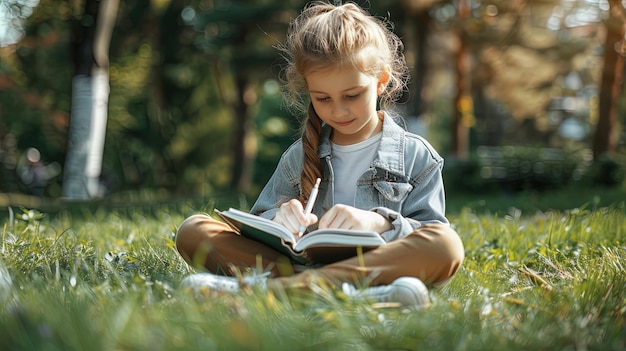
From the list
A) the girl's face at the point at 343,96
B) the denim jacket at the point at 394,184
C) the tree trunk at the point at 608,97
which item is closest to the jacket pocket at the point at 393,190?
the denim jacket at the point at 394,184

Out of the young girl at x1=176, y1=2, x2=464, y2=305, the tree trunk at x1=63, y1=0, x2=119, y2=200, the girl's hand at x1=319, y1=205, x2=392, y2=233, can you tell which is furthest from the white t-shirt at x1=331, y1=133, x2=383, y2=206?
the tree trunk at x1=63, y1=0, x2=119, y2=200

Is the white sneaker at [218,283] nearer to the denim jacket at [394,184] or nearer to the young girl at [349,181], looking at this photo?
the young girl at [349,181]

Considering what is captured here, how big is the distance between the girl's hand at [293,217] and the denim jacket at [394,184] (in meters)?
0.25

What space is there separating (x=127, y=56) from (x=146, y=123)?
170 centimetres

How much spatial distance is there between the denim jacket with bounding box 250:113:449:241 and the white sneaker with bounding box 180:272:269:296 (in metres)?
0.62

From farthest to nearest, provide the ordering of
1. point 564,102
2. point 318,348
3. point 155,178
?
point 564,102, point 155,178, point 318,348

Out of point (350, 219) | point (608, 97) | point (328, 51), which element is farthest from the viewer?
point (608, 97)

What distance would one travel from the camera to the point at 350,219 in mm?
2643

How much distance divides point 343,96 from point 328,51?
0.59ft

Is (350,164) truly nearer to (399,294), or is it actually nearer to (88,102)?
(399,294)

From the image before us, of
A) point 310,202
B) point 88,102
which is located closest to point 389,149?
point 310,202

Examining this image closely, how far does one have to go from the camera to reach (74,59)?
33.7ft

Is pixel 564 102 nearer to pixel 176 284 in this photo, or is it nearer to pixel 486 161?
pixel 486 161

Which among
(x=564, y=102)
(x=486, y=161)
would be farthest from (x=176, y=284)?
(x=564, y=102)
